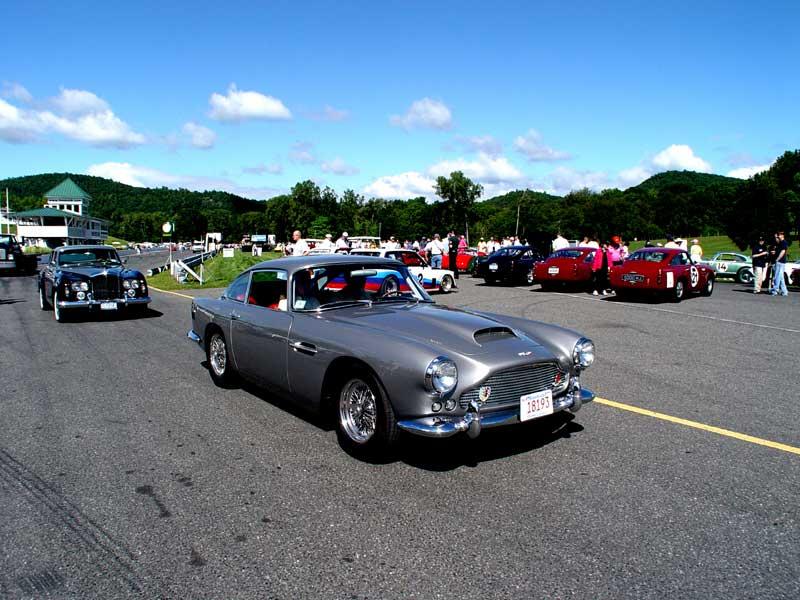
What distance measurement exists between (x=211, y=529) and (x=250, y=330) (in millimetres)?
2625

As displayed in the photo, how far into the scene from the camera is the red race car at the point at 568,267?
18.1 meters

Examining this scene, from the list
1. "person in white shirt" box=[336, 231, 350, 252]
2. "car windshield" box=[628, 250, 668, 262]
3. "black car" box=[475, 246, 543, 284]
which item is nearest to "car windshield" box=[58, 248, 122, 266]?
"person in white shirt" box=[336, 231, 350, 252]

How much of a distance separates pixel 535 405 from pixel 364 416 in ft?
4.13

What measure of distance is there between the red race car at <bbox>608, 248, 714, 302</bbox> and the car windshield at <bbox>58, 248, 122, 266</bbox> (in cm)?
1277

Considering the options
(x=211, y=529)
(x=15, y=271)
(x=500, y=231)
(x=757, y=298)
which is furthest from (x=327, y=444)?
(x=500, y=231)

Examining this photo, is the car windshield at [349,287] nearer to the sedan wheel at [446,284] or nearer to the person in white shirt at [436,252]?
the sedan wheel at [446,284]

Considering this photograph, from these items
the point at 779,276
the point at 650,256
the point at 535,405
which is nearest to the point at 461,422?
the point at 535,405

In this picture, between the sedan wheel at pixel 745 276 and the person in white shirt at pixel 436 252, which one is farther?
the sedan wheel at pixel 745 276

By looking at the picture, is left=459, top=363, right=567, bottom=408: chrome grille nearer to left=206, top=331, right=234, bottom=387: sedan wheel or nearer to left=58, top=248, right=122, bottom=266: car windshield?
left=206, top=331, right=234, bottom=387: sedan wheel

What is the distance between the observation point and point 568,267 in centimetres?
1828

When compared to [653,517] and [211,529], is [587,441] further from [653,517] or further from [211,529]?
[211,529]

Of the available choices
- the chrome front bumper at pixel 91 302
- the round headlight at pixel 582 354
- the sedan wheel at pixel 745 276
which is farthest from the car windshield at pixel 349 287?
the sedan wheel at pixel 745 276

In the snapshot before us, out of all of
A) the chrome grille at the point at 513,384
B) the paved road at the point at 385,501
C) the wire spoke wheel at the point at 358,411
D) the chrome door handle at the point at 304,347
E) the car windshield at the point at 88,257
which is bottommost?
the paved road at the point at 385,501

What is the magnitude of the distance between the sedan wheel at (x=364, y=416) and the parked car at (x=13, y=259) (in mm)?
31577
